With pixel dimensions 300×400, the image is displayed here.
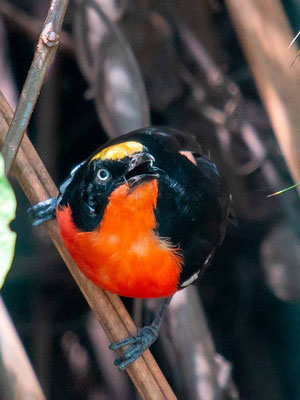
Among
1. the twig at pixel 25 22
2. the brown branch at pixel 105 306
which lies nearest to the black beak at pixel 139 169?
the brown branch at pixel 105 306

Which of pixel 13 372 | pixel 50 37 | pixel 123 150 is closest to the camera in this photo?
pixel 50 37

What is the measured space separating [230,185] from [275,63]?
3.92 ft

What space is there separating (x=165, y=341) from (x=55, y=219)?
3.06 ft

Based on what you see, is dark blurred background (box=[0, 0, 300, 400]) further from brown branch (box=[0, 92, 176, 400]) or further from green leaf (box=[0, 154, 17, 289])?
green leaf (box=[0, 154, 17, 289])

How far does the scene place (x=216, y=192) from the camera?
2.05 m

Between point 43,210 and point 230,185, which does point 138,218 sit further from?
point 230,185

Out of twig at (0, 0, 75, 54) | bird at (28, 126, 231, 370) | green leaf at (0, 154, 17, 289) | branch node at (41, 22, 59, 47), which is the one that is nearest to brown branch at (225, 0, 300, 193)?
bird at (28, 126, 231, 370)

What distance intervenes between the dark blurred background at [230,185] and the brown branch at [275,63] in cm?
84

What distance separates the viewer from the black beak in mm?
1521

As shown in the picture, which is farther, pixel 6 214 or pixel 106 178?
pixel 106 178

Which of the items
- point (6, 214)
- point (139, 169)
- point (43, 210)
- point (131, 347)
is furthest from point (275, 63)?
point (6, 214)

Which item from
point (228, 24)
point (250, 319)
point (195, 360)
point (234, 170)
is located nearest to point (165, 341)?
point (195, 360)

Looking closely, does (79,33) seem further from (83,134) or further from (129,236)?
(129,236)

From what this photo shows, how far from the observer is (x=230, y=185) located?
10.1 ft
